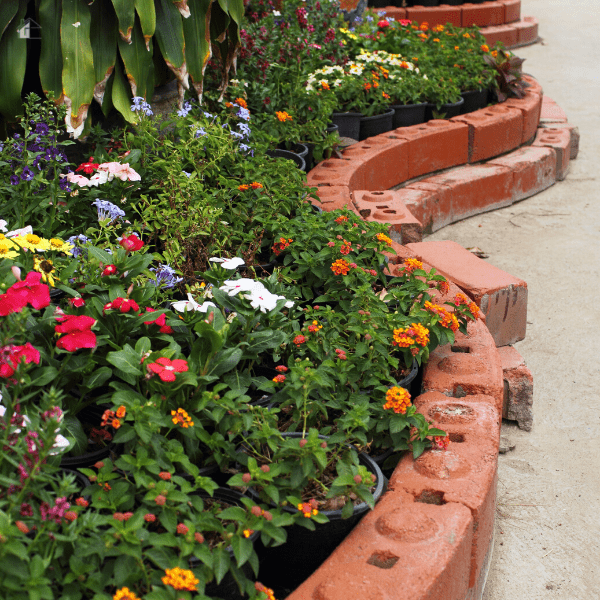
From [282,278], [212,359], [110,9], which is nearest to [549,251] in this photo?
[282,278]

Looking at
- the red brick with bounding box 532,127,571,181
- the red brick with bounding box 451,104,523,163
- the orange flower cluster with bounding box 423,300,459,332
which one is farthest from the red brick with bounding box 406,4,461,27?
the orange flower cluster with bounding box 423,300,459,332

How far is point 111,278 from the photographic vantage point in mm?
1603

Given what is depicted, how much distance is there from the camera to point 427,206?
13.3ft

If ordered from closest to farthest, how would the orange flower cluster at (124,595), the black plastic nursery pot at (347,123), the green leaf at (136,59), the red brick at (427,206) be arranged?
the orange flower cluster at (124,595), the green leaf at (136,59), the red brick at (427,206), the black plastic nursery pot at (347,123)

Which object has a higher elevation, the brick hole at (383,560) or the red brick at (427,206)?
the brick hole at (383,560)

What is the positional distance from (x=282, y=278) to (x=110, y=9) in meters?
1.31

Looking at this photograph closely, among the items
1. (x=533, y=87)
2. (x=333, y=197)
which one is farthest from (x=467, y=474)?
(x=533, y=87)

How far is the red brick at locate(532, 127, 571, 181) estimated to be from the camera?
16.7 feet

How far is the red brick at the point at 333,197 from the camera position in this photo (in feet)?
9.55

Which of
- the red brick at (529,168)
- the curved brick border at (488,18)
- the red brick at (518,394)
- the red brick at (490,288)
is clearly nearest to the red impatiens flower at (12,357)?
the red brick at (490,288)

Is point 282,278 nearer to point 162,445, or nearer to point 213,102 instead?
point 162,445

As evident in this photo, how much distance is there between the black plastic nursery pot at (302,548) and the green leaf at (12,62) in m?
1.83

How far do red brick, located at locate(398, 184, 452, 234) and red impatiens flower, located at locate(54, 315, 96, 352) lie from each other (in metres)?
2.76

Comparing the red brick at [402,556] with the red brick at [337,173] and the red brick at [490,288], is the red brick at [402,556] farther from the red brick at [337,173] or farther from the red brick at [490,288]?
the red brick at [337,173]
